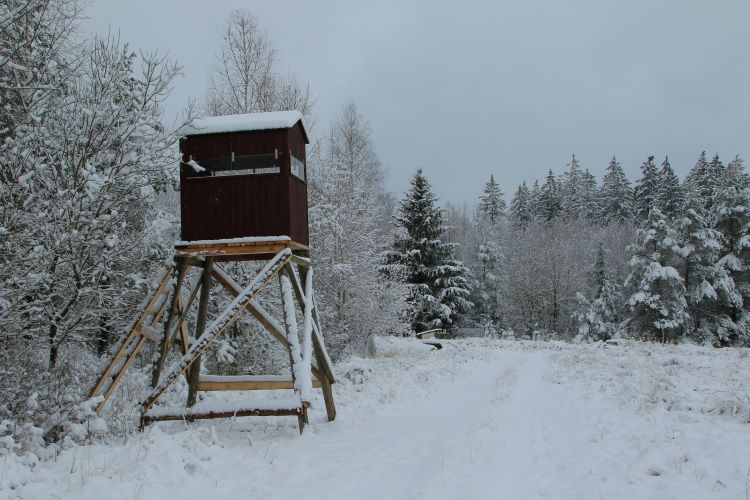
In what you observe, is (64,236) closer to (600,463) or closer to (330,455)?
(330,455)

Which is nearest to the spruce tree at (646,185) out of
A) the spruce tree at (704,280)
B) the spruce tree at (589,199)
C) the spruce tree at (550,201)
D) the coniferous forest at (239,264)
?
the coniferous forest at (239,264)

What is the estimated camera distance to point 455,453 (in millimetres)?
6047

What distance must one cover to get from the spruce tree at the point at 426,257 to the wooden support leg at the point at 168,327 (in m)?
27.8

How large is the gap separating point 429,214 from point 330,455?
30960 millimetres

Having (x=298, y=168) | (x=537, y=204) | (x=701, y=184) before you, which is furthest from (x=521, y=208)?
(x=298, y=168)

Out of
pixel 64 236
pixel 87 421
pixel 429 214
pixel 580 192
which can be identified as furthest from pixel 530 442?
pixel 580 192

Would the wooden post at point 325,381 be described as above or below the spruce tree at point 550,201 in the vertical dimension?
below

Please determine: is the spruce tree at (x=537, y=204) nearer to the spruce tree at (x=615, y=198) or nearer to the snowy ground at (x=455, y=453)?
the spruce tree at (x=615, y=198)

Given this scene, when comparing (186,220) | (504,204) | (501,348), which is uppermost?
(504,204)

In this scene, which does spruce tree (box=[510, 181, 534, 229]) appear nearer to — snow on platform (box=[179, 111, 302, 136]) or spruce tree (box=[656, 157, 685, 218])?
spruce tree (box=[656, 157, 685, 218])

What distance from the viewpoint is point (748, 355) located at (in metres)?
15.6

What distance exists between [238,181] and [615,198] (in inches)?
2509

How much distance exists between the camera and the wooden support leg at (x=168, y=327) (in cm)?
771

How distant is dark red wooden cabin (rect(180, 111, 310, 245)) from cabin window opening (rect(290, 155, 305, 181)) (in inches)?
13.9
